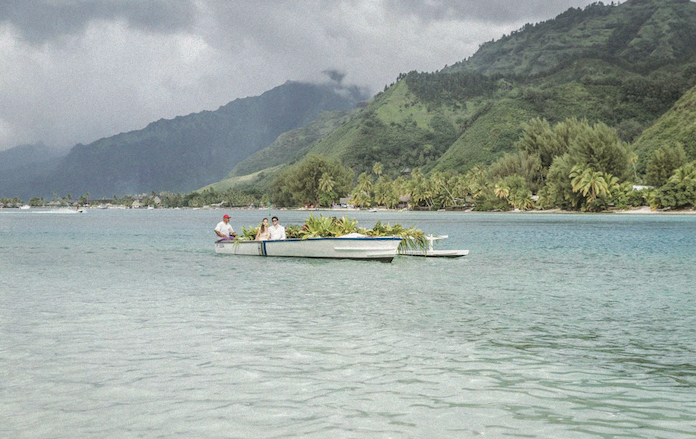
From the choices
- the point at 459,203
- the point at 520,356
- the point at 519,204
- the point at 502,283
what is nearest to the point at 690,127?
the point at 519,204

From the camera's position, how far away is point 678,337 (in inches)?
563

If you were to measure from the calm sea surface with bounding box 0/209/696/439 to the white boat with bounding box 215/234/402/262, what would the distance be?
6759 mm

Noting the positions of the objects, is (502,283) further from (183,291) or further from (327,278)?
(183,291)

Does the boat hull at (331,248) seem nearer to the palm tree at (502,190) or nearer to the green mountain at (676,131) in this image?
the palm tree at (502,190)

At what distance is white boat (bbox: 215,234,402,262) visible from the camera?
110 ft

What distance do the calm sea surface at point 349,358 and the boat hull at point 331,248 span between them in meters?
6.75

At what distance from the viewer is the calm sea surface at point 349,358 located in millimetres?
8648

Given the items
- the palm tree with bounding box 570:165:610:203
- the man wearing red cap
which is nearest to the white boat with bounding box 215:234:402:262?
the man wearing red cap

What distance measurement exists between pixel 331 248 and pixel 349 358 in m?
22.6

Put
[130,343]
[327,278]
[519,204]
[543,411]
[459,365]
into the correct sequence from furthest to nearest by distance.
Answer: [519,204] < [327,278] < [130,343] < [459,365] < [543,411]

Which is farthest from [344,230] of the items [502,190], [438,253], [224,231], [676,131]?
[676,131]

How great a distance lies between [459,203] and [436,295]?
180 metres

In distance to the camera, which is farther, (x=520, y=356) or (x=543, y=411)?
(x=520, y=356)

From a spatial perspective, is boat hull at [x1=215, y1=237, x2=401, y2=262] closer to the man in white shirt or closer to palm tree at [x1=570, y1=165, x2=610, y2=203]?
the man in white shirt
